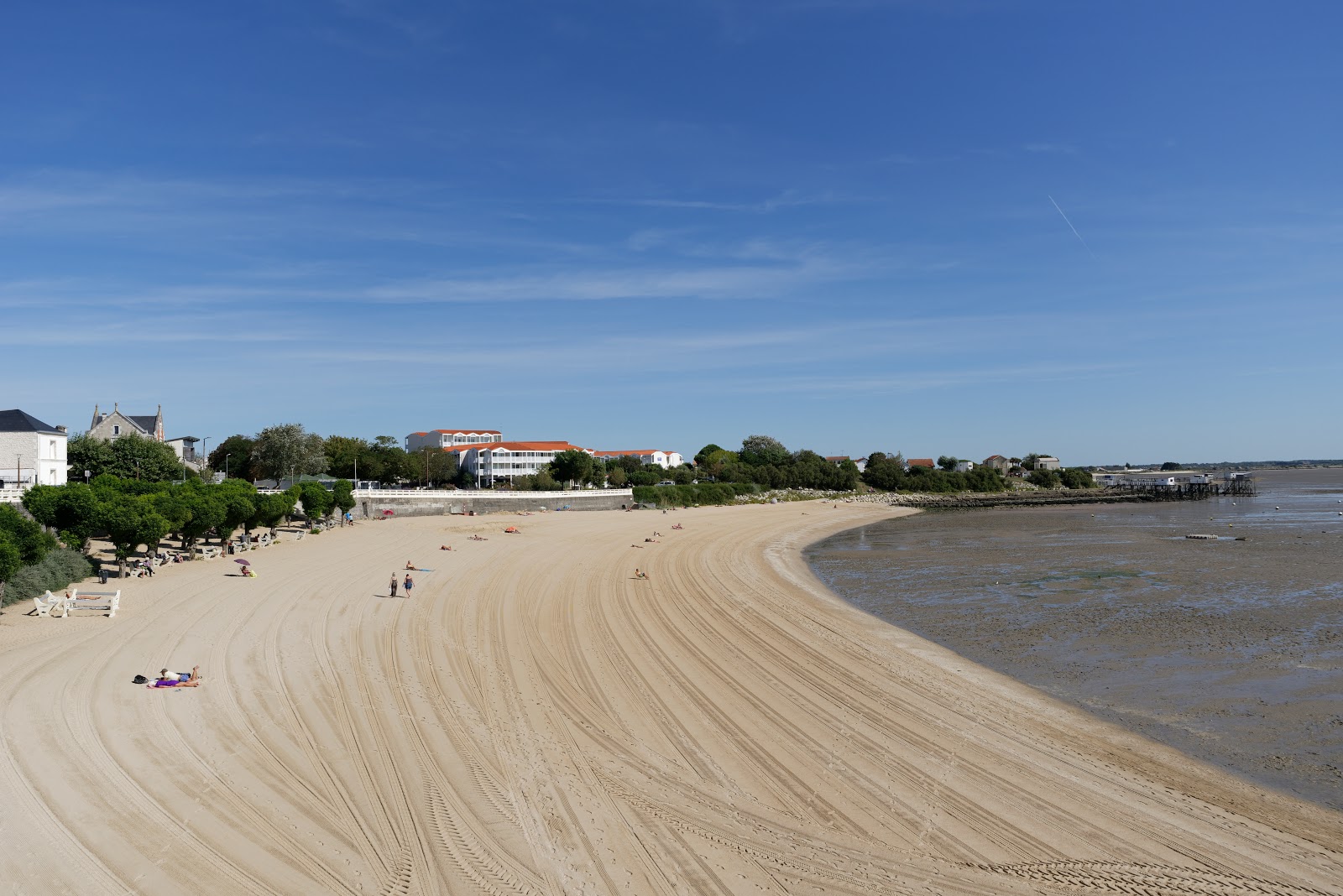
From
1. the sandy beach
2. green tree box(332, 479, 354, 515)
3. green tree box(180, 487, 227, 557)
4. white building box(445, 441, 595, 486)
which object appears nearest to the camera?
the sandy beach

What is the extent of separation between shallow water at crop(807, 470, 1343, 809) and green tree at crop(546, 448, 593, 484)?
42803 millimetres

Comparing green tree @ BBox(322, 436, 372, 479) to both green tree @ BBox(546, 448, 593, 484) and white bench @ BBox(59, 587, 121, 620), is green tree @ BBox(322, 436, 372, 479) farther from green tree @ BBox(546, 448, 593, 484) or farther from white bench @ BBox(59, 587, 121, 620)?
white bench @ BBox(59, 587, 121, 620)

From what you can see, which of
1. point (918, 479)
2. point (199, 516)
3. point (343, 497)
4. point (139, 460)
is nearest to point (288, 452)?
point (139, 460)

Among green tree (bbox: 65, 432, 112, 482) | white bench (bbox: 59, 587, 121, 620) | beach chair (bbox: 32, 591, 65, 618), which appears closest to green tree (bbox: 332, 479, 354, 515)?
green tree (bbox: 65, 432, 112, 482)

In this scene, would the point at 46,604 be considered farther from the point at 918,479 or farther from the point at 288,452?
the point at 918,479

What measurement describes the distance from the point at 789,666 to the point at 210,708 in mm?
10581

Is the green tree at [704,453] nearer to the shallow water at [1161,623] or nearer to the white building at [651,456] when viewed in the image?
the white building at [651,456]

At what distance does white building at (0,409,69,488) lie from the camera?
1468 inches

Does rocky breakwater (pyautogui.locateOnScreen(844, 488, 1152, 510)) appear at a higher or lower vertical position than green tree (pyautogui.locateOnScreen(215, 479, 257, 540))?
lower

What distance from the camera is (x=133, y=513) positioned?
23328mm

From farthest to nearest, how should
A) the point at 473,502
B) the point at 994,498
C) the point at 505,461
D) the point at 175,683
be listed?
1. the point at 994,498
2. the point at 505,461
3. the point at 473,502
4. the point at 175,683

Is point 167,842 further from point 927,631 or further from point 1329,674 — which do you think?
point 1329,674

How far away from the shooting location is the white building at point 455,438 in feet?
388

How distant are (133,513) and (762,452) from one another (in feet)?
345
